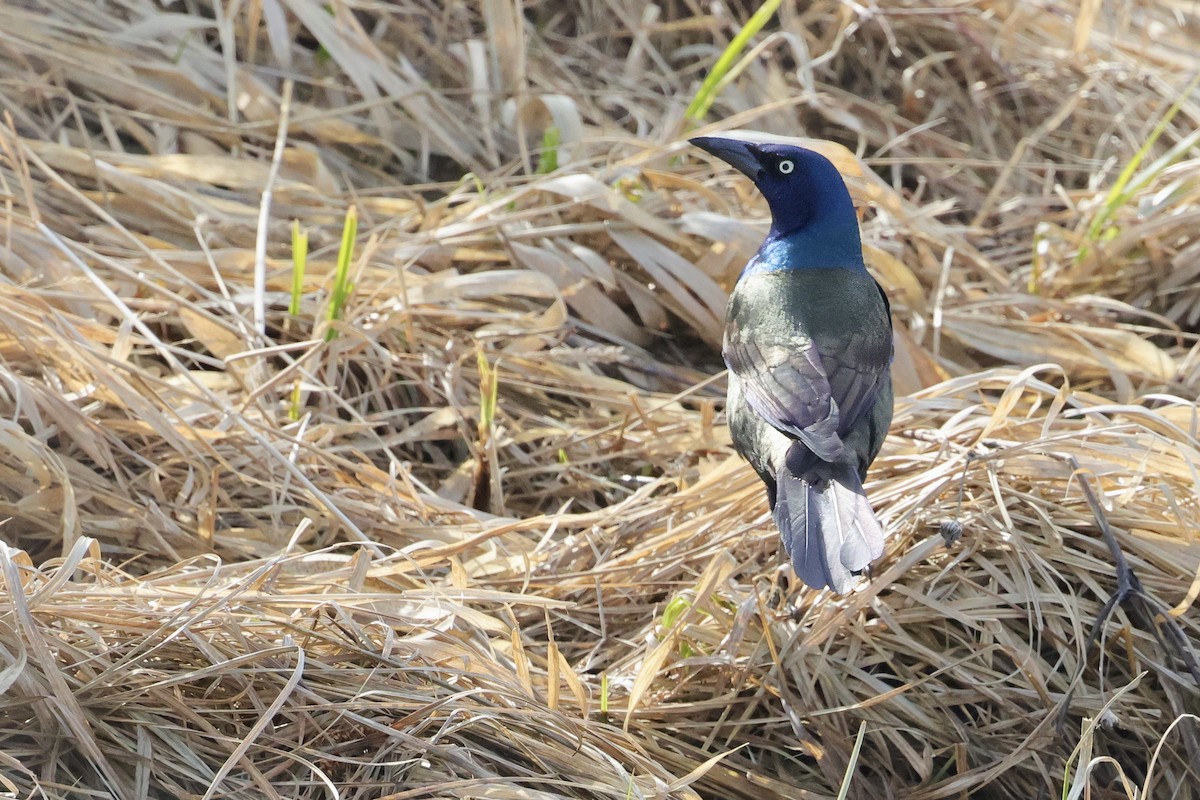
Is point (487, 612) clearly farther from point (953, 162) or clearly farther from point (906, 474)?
point (953, 162)

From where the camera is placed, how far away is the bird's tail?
2270mm

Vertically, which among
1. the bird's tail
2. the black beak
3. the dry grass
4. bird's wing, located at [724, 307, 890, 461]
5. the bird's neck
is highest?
the black beak

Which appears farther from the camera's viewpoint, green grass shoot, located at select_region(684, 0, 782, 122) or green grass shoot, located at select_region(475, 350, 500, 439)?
green grass shoot, located at select_region(684, 0, 782, 122)

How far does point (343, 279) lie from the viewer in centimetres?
333

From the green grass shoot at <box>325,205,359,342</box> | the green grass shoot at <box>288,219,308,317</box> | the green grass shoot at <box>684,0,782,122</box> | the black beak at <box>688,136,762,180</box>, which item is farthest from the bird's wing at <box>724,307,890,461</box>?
the green grass shoot at <box>684,0,782,122</box>

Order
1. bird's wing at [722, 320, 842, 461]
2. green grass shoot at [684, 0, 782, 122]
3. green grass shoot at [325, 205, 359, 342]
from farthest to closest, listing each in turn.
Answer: green grass shoot at [684, 0, 782, 122], green grass shoot at [325, 205, 359, 342], bird's wing at [722, 320, 842, 461]

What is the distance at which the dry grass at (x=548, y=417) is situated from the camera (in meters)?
2.20

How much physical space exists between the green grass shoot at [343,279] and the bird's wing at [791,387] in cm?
96

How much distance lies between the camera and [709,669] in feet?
8.48

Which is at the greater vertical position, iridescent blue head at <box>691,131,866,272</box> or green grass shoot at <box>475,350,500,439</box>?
iridescent blue head at <box>691,131,866,272</box>

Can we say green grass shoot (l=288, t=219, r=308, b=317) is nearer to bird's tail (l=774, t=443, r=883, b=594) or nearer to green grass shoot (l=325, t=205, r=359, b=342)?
green grass shoot (l=325, t=205, r=359, b=342)

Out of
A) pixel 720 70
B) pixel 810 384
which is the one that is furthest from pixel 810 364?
pixel 720 70

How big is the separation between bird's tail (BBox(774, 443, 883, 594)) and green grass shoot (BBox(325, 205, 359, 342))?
127 centimetres

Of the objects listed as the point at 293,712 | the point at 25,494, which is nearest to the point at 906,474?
the point at 293,712
